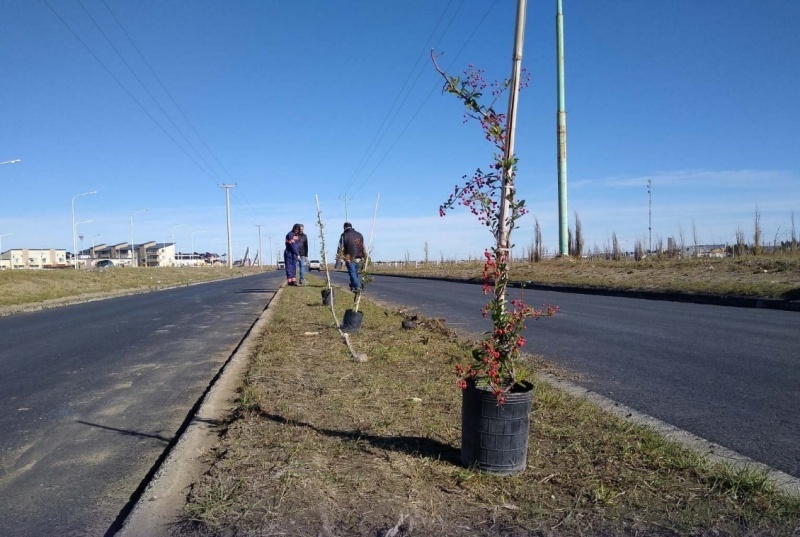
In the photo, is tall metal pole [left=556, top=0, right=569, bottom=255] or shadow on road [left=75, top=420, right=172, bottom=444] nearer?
shadow on road [left=75, top=420, right=172, bottom=444]

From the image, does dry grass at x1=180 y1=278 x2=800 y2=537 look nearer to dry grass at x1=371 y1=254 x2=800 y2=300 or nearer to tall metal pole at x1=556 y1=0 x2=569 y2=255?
dry grass at x1=371 y1=254 x2=800 y2=300

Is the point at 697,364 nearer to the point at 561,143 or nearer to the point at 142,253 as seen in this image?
the point at 561,143

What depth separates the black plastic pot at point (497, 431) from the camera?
3.48 m

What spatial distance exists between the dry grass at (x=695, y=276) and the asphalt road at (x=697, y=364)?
290cm

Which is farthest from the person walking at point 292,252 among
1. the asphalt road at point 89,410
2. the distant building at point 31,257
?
the distant building at point 31,257

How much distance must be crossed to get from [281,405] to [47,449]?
1.69 meters

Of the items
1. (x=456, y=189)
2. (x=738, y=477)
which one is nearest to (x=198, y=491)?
(x=456, y=189)

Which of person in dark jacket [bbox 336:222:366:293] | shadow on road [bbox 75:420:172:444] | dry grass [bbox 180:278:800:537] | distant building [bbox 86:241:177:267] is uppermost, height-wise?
distant building [bbox 86:241:177:267]

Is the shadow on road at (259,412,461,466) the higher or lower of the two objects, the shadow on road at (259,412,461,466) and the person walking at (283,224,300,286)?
the lower

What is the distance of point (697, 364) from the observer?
719 cm

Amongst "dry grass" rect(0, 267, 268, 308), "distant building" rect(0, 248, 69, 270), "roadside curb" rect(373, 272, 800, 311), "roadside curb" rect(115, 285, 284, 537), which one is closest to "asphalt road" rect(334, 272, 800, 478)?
"roadside curb" rect(373, 272, 800, 311)

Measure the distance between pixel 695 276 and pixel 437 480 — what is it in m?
19.6

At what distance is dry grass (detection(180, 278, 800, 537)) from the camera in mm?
2982

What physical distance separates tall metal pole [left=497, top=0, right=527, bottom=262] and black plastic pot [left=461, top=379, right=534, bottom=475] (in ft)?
2.90
